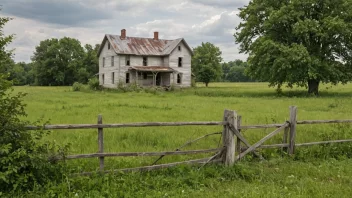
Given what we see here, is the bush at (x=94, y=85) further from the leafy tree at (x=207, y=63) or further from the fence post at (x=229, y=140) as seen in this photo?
the fence post at (x=229, y=140)

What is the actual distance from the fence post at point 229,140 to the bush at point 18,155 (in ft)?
12.1

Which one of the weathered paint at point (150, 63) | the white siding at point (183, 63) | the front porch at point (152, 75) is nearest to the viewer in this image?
the front porch at point (152, 75)

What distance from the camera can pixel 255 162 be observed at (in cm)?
827

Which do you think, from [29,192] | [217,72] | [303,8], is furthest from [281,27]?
[217,72]

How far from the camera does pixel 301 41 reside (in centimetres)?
3319

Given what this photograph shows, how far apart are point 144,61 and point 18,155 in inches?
1674

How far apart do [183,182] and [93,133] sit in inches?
216

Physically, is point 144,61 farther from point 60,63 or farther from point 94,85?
point 60,63

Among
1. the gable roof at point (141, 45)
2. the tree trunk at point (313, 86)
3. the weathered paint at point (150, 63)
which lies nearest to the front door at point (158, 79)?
the weathered paint at point (150, 63)

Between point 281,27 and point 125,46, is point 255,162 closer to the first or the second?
point 281,27

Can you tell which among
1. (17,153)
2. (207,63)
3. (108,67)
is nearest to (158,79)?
(108,67)

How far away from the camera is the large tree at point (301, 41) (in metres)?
29.8

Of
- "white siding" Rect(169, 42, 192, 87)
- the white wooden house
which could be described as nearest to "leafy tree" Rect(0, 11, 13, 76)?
the white wooden house

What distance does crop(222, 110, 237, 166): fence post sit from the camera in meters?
7.63
